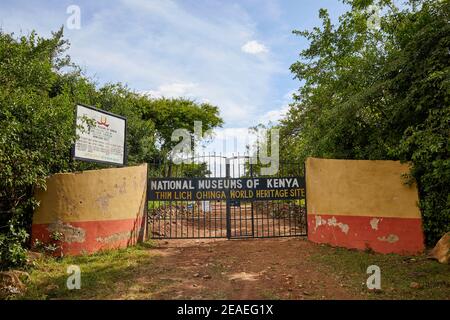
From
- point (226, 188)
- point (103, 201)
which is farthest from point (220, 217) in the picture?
point (103, 201)

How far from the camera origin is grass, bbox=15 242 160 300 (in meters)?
4.83

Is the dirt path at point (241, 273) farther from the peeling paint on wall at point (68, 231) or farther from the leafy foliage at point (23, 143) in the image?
the leafy foliage at point (23, 143)

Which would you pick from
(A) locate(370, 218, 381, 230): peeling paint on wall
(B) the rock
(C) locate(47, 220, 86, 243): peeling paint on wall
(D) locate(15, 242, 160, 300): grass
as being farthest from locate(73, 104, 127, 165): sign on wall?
(B) the rock

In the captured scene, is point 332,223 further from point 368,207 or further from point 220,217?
point 220,217

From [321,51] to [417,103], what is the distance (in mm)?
5996

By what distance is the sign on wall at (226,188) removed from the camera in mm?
9023

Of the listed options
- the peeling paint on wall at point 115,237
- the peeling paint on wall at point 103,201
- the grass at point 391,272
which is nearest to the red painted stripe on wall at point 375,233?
the grass at point 391,272

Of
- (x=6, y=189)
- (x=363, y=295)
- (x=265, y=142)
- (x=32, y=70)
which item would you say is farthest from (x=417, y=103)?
(x=265, y=142)

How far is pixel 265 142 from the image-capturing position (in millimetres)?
26422

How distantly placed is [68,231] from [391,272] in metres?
6.49

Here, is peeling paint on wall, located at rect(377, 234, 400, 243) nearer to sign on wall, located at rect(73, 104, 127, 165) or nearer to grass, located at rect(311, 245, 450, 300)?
grass, located at rect(311, 245, 450, 300)

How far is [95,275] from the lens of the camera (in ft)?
18.7

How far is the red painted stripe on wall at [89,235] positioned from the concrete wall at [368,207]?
4869 millimetres

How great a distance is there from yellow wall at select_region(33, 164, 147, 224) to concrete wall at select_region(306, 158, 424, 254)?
484 cm
